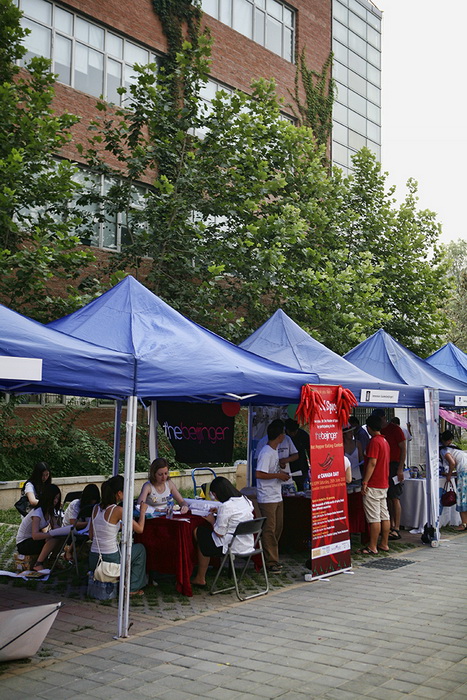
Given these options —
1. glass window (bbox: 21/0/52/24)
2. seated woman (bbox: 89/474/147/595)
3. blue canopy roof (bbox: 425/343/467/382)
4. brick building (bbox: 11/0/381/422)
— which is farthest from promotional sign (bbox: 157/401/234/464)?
glass window (bbox: 21/0/52/24)

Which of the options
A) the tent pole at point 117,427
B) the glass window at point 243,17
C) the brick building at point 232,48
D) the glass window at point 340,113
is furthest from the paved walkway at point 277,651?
the glass window at point 340,113

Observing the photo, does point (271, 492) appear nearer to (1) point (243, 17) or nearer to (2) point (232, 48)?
(2) point (232, 48)

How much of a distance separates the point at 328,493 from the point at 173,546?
230 cm

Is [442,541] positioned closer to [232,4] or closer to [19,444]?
[19,444]

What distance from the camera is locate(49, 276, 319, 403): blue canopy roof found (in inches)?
293

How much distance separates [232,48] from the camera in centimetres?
2561

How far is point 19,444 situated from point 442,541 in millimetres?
9818

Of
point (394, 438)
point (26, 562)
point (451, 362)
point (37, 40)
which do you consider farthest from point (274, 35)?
point (26, 562)

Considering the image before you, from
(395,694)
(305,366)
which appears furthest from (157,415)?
(395,694)

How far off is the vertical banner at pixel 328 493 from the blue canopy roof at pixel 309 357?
505 millimetres

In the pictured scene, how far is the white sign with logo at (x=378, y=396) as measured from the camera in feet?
35.3

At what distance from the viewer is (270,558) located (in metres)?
9.87

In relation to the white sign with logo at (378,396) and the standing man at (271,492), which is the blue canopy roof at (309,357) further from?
the standing man at (271,492)

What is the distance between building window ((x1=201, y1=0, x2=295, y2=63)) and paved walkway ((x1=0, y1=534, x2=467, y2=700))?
21.8 m
